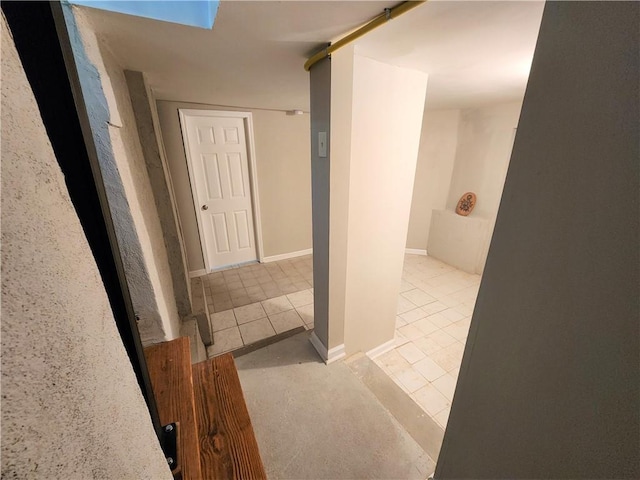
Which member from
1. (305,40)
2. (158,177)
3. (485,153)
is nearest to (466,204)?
(485,153)

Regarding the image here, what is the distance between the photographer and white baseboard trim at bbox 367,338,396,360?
212 centimetres

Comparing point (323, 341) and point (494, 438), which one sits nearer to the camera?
point (494, 438)

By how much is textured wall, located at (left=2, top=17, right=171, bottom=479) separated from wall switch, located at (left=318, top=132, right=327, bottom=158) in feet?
3.90

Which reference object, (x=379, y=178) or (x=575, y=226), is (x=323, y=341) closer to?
(x=379, y=178)

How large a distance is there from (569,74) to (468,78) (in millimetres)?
1793

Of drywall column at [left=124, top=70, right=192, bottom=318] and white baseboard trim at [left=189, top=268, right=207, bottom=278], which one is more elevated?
drywall column at [left=124, top=70, right=192, bottom=318]

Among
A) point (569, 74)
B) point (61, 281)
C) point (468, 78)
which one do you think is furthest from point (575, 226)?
point (468, 78)

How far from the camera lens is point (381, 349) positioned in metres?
2.18

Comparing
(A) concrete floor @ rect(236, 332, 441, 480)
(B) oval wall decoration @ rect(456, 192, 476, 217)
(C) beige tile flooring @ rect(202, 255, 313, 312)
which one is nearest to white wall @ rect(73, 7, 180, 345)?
(A) concrete floor @ rect(236, 332, 441, 480)

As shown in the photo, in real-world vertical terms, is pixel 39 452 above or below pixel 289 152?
below

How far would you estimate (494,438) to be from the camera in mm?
636

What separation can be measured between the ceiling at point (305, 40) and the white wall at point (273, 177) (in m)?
0.96

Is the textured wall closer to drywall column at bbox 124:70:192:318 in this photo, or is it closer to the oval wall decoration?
drywall column at bbox 124:70:192:318

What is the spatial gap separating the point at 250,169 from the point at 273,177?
33cm
